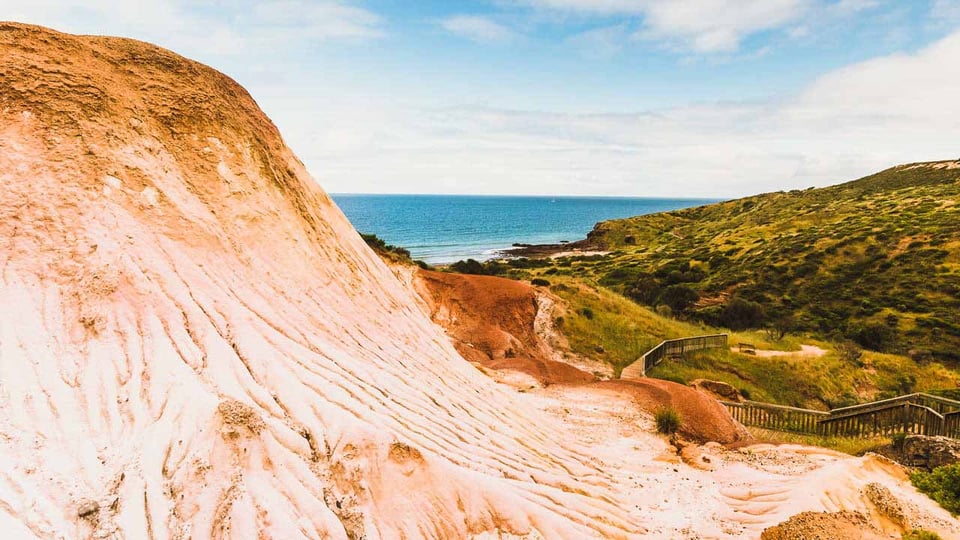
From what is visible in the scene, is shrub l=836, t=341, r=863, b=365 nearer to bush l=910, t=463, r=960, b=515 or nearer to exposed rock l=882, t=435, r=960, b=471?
exposed rock l=882, t=435, r=960, b=471

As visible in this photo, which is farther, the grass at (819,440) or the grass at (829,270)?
the grass at (829,270)

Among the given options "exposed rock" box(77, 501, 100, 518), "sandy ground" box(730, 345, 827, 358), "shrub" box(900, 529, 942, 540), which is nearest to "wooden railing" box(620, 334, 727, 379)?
"sandy ground" box(730, 345, 827, 358)

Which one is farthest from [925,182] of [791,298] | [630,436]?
[630,436]

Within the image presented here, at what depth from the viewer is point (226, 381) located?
7.47 m

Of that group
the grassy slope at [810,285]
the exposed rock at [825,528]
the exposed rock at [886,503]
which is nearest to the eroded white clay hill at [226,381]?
the exposed rock at [886,503]

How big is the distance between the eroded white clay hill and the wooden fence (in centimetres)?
486

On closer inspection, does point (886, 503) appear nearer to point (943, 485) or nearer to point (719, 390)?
point (943, 485)

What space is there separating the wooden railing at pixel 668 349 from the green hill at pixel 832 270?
1267 cm

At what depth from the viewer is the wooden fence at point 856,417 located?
17453 mm

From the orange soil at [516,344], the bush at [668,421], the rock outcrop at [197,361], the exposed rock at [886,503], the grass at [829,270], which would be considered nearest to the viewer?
the rock outcrop at [197,361]

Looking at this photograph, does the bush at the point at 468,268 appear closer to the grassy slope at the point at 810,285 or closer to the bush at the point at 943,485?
the grassy slope at the point at 810,285

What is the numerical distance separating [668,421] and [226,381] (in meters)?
11.9

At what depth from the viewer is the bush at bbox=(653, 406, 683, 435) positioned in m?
14.6

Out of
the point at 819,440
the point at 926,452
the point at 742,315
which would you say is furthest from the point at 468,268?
the point at 926,452
